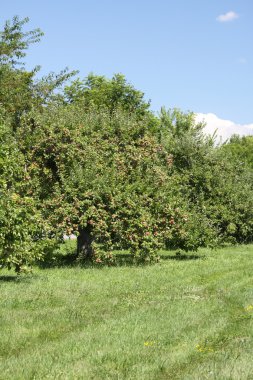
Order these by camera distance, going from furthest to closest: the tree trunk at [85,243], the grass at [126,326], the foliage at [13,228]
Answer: the tree trunk at [85,243]
the foliage at [13,228]
the grass at [126,326]

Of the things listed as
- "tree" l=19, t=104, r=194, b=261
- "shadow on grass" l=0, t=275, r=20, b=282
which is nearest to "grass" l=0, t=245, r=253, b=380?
"shadow on grass" l=0, t=275, r=20, b=282

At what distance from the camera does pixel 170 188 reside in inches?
842

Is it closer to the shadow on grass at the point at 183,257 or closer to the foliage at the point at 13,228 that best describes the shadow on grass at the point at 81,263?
the shadow on grass at the point at 183,257

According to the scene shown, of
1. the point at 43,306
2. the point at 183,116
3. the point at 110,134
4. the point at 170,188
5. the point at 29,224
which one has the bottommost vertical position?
the point at 43,306

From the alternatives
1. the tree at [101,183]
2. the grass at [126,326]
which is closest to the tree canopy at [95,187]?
the tree at [101,183]

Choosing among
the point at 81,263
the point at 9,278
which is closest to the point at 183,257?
the point at 81,263

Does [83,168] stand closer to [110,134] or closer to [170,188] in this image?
[110,134]

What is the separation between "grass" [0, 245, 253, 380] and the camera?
7.38 meters

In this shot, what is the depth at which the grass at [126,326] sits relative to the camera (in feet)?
24.2

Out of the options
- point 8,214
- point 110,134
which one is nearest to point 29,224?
point 8,214

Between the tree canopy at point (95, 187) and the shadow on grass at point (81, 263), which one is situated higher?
the tree canopy at point (95, 187)

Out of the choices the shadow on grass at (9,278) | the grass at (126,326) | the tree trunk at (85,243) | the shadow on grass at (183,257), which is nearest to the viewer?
the grass at (126,326)

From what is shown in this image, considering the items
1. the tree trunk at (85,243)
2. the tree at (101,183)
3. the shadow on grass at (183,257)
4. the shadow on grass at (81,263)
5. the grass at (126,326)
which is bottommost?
the grass at (126,326)

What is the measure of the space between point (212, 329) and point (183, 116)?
39.8m
